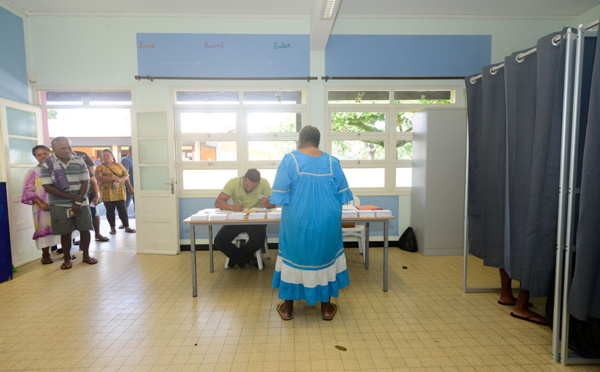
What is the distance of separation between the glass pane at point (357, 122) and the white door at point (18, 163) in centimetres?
425

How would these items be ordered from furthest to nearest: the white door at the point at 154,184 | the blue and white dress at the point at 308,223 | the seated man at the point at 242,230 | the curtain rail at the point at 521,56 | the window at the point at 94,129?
the window at the point at 94,129 < the white door at the point at 154,184 < the seated man at the point at 242,230 < the blue and white dress at the point at 308,223 < the curtain rail at the point at 521,56

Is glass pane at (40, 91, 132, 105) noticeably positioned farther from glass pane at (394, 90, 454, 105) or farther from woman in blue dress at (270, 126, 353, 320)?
glass pane at (394, 90, 454, 105)

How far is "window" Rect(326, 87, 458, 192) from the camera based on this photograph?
188 inches

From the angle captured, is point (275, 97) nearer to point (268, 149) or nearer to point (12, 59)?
point (268, 149)

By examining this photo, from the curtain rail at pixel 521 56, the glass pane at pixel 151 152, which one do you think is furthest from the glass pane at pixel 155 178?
the curtain rail at pixel 521 56

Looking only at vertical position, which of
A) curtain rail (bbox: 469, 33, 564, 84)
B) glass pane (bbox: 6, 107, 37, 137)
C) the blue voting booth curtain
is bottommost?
the blue voting booth curtain

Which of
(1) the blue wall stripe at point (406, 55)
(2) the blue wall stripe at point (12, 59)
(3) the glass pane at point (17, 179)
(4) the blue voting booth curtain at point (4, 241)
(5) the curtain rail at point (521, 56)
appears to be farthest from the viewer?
(1) the blue wall stripe at point (406, 55)

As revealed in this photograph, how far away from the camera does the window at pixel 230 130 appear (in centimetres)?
467

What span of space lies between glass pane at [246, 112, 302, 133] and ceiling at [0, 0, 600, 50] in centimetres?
106

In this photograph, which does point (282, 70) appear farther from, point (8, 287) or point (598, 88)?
point (8, 287)

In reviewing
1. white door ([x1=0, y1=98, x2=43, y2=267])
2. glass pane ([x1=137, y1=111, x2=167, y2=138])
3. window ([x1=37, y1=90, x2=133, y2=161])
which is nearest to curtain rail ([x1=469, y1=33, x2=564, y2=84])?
glass pane ([x1=137, y1=111, x2=167, y2=138])

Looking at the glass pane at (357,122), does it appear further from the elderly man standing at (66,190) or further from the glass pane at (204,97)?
the elderly man standing at (66,190)

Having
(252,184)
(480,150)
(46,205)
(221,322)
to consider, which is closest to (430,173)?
(480,150)

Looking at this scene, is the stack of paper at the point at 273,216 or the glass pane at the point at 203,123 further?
the glass pane at the point at 203,123
